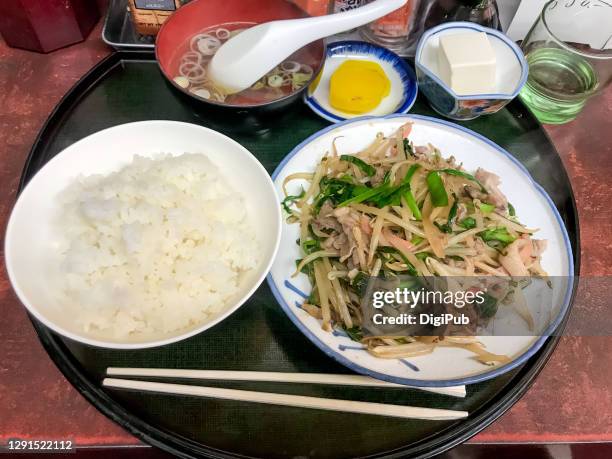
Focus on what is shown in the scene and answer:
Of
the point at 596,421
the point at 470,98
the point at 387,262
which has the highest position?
the point at 470,98

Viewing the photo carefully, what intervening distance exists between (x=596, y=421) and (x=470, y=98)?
42.7 inches

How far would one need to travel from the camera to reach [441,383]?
3.76 ft

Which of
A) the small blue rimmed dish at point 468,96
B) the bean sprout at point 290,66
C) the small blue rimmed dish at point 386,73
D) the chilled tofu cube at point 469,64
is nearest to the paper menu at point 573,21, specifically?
the small blue rimmed dish at point 468,96

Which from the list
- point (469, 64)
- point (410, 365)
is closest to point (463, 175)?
point (469, 64)

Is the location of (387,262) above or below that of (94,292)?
below

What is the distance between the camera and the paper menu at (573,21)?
5.90ft

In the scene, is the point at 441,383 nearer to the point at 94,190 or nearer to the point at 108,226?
the point at 108,226

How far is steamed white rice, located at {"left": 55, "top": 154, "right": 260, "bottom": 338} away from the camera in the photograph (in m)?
1.21

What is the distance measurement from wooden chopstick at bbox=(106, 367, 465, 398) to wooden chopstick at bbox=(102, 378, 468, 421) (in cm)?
3

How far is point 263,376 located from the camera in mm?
1265

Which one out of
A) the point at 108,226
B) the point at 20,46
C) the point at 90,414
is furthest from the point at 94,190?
the point at 20,46

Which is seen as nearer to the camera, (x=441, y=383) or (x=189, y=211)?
(x=441, y=383)

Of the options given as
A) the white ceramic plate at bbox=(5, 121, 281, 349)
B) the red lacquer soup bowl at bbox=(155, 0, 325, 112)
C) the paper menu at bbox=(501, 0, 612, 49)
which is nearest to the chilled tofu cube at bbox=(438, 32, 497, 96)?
the paper menu at bbox=(501, 0, 612, 49)

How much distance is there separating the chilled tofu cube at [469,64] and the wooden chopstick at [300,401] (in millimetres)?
1111
